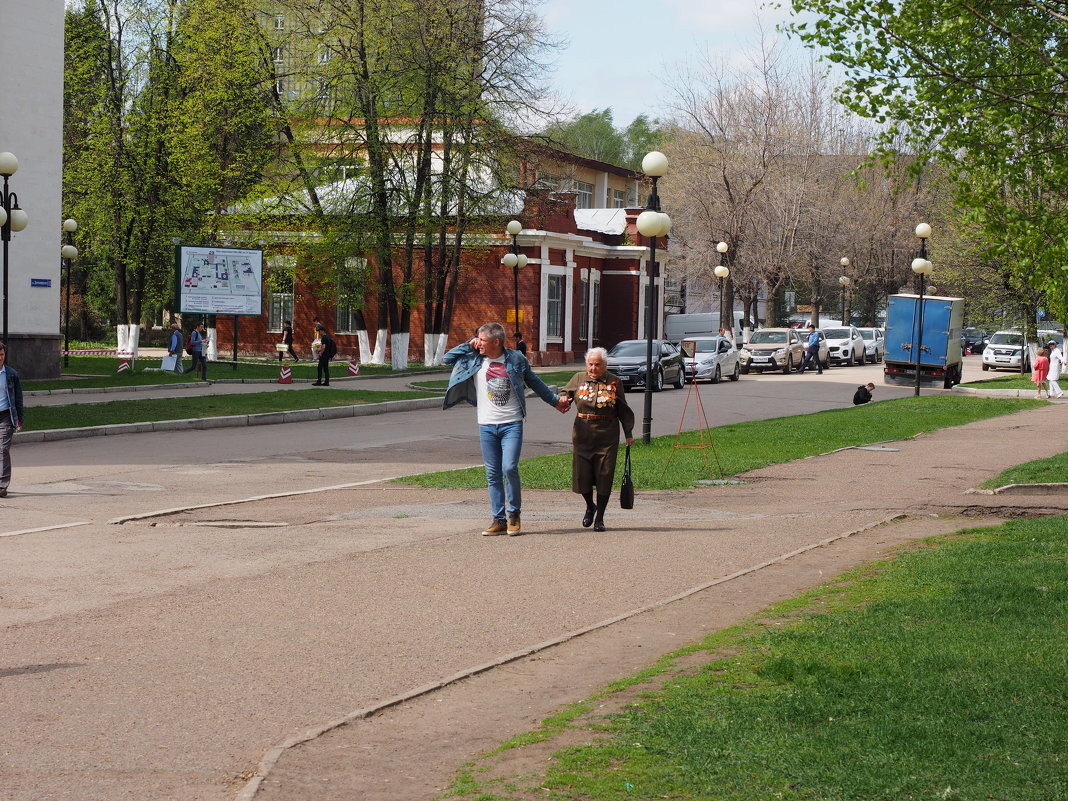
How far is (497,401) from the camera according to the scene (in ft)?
36.9

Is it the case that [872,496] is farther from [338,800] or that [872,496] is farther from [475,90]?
[475,90]

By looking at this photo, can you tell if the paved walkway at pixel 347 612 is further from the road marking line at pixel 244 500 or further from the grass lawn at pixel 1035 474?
the grass lawn at pixel 1035 474

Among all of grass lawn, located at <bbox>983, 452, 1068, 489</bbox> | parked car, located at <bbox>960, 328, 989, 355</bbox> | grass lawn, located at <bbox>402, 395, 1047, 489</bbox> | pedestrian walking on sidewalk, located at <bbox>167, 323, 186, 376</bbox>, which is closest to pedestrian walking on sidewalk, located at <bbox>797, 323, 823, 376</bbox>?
grass lawn, located at <bbox>402, 395, 1047, 489</bbox>

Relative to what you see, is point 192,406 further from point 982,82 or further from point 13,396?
point 982,82

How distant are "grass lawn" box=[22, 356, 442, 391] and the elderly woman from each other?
1979 cm

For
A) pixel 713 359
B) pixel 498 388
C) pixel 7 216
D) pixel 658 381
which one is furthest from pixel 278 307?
pixel 498 388

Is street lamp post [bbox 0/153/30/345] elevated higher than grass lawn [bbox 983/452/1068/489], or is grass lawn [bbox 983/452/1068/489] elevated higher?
street lamp post [bbox 0/153/30/345]

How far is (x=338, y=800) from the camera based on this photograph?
4.63 metres

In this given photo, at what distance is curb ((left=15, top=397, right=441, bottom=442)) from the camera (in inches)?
794

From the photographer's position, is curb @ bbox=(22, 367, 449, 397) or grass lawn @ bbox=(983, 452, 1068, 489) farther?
curb @ bbox=(22, 367, 449, 397)

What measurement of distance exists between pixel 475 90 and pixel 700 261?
78.1ft

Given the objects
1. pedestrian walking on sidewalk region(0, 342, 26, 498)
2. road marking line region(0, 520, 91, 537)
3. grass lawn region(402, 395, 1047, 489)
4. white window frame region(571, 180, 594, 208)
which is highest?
white window frame region(571, 180, 594, 208)

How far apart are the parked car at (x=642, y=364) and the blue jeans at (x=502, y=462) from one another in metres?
23.6

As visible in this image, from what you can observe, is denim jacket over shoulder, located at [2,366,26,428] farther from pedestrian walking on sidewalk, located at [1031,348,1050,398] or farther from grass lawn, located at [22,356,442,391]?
pedestrian walking on sidewalk, located at [1031,348,1050,398]
